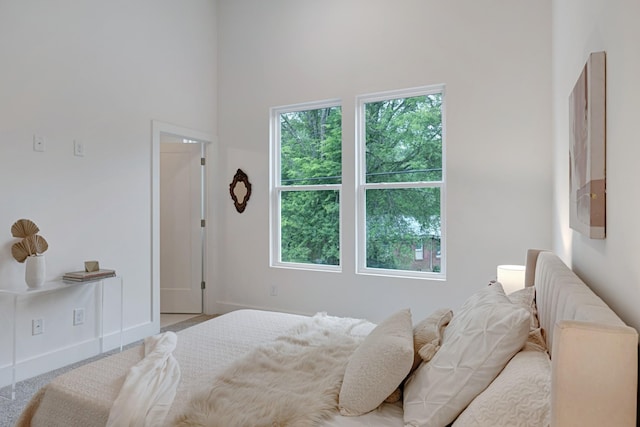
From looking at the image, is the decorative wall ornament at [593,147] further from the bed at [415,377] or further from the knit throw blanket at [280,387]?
the knit throw blanket at [280,387]

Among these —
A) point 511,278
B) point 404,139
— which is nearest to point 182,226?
point 404,139

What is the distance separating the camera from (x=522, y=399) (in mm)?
986

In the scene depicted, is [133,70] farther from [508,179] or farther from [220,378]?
[508,179]

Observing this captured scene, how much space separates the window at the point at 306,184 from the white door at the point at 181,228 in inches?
39.3

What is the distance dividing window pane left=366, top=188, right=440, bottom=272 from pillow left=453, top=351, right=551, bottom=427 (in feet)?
8.59

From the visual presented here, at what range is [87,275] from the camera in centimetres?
305

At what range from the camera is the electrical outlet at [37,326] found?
2.95 metres

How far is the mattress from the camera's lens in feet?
4.56

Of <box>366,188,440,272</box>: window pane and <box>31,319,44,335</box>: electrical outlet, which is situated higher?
<box>366,188,440,272</box>: window pane

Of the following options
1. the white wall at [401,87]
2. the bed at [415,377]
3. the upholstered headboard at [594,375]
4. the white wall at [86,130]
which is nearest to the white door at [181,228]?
the white wall at [401,87]

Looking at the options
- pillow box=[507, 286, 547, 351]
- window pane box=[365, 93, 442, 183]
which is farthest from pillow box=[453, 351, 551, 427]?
window pane box=[365, 93, 442, 183]

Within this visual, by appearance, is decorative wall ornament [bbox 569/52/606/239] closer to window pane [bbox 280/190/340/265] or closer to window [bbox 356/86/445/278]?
window [bbox 356/86/445/278]

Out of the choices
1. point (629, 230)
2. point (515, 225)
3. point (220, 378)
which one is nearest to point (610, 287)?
point (629, 230)

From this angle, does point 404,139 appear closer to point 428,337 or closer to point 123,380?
point 428,337
